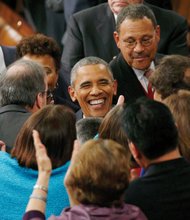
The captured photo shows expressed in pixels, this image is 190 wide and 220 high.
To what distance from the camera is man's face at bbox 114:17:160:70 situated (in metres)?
4.88

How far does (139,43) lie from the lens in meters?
4.89

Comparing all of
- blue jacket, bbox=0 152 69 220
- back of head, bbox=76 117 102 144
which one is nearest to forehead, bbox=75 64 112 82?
back of head, bbox=76 117 102 144

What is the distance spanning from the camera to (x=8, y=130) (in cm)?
407

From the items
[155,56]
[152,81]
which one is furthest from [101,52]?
[152,81]

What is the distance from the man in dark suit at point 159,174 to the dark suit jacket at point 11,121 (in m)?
0.99

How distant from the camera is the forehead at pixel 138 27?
192 inches

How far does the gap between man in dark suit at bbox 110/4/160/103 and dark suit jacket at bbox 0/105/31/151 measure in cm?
87

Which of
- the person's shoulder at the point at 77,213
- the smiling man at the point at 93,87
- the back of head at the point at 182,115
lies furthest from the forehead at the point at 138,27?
the person's shoulder at the point at 77,213

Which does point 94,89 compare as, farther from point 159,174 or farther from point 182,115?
point 159,174

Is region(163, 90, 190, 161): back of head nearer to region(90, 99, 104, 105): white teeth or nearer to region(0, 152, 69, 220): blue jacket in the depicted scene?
region(0, 152, 69, 220): blue jacket

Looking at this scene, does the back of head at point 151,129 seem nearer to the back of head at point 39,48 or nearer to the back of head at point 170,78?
the back of head at point 170,78

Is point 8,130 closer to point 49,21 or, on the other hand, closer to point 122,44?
point 122,44

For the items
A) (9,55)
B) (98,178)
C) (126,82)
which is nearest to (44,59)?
(9,55)

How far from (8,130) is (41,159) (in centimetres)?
93
